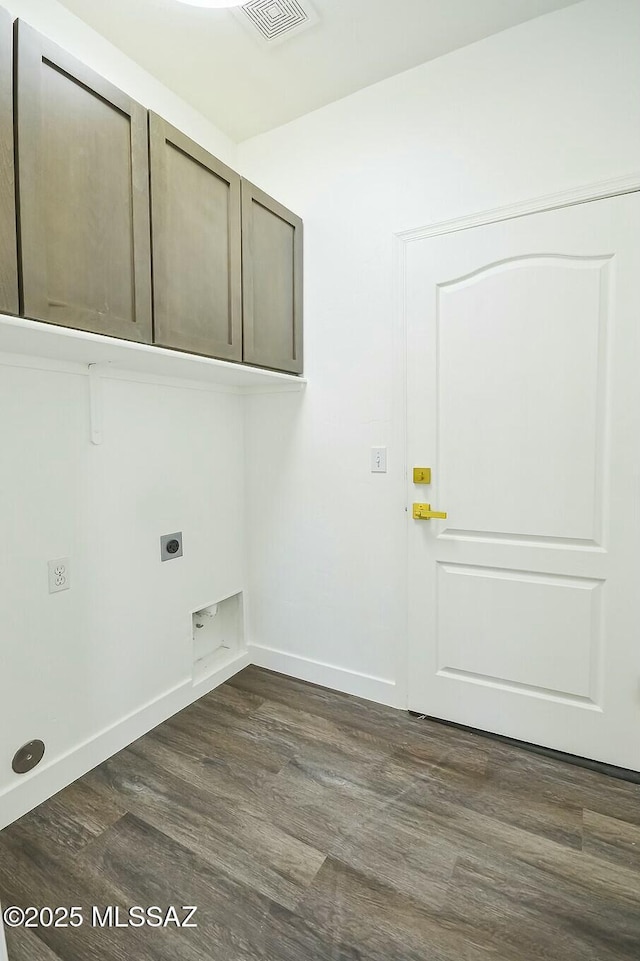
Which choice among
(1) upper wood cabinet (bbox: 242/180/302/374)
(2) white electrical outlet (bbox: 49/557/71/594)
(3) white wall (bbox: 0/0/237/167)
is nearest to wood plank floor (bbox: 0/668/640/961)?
(2) white electrical outlet (bbox: 49/557/71/594)

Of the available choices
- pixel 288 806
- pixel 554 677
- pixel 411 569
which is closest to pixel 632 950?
pixel 554 677

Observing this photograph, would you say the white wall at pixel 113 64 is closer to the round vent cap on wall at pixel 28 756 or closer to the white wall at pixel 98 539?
the white wall at pixel 98 539

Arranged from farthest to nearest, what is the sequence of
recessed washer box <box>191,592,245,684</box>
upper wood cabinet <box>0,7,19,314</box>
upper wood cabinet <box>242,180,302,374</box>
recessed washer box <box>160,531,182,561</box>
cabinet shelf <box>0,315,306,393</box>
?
recessed washer box <box>191,592,245,684</box>
recessed washer box <box>160,531,182,561</box>
upper wood cabinet <box>242,180,302,374</box>
cabinet shelf <box>0,315,306,393</box>
upper wood cabinet <box>0,7,19,314</box>

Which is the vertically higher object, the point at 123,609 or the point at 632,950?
the point at 123,609

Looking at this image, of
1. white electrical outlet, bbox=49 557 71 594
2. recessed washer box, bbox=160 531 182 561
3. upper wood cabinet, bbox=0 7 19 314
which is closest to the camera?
upper wood cabinet, bbox=0 7 19 314

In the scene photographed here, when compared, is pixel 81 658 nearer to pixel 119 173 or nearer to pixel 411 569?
pixel 411 569

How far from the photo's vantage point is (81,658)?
1.72m

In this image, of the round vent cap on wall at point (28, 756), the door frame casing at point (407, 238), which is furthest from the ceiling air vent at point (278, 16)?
Result: the round vent cap on wall at point (28, 756)

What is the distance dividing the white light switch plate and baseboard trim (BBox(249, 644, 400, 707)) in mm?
998

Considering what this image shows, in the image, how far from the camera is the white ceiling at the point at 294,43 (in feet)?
5.50

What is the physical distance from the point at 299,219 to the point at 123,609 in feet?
6.49

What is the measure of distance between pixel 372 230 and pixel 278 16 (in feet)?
2.64

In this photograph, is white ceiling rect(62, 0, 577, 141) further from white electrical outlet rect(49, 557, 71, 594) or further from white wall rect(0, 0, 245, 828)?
white electrical outlet rect(49, 557, 71, 594)

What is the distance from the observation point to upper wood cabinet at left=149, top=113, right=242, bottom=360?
155 centimetres
